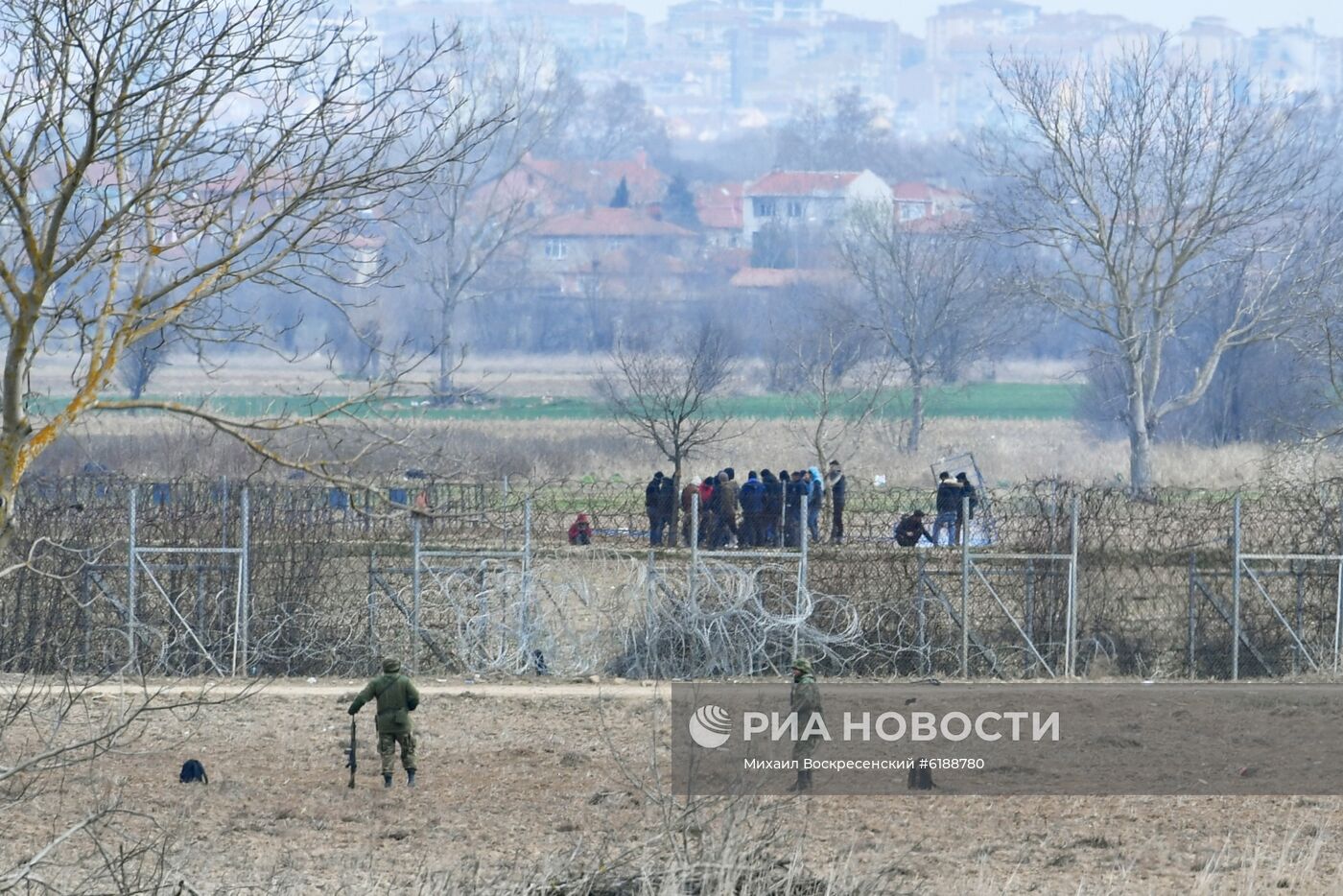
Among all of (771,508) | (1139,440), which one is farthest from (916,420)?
(771,508)

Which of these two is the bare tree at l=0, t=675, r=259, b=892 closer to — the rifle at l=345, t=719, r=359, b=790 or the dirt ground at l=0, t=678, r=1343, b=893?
the dirt ground at l=0, t=678, r=1343, b=893

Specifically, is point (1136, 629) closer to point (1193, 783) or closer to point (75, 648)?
point (1193, 783)

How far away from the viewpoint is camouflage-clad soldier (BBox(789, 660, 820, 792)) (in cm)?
1263

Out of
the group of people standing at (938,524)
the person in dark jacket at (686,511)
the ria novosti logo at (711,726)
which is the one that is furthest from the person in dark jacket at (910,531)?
the ria novosti logo at (711,726)

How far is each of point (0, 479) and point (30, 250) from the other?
1.09m

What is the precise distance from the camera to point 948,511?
21.0 meters

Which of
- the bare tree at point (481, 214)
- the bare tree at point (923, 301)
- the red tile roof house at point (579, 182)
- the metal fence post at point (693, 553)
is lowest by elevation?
the metal fence post at point (693, 553)

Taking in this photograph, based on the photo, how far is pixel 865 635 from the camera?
18.8m

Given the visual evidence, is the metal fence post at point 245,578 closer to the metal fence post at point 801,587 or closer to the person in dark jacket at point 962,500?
the metal fence post at point 801,587

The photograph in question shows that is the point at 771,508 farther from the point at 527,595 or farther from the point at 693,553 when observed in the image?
the point at 527,595

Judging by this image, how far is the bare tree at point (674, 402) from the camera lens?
2828 cm

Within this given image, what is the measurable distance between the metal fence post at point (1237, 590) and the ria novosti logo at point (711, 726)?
6070mm

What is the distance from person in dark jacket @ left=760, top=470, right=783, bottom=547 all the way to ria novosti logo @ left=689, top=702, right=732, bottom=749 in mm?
4564

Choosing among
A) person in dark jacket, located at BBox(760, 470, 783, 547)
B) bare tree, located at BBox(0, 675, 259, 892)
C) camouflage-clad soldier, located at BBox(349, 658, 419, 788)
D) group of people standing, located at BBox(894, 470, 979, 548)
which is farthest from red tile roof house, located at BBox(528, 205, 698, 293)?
camouflage-clad soldier, located at BBox(349, 658, 419, 788)
